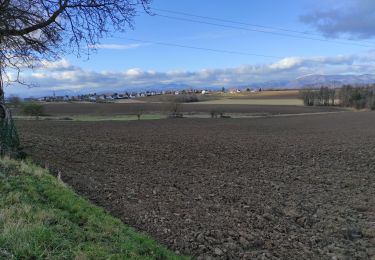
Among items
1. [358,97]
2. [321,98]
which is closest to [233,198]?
[358,97]

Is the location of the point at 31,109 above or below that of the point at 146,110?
above

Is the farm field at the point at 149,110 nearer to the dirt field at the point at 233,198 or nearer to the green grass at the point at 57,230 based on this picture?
the dirt field at the point at 233,198

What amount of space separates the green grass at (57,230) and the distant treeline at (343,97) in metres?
118

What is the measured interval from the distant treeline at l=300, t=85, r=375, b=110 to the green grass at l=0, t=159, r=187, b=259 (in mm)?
118272

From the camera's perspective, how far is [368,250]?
30.5ft

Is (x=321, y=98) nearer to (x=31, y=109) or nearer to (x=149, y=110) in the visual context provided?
(x=149, y=110)

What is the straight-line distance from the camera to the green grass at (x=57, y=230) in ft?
19.4

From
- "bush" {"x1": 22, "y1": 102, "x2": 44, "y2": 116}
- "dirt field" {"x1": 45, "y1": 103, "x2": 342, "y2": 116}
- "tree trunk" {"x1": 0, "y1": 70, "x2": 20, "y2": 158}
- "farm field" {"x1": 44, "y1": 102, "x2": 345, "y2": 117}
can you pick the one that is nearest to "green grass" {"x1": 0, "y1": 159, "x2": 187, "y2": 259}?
"tree trunk" {"x1": 0, "y1": 70, "x2": 20, "y2": 158}

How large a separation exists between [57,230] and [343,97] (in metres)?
133

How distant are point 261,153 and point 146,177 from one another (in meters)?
12.0

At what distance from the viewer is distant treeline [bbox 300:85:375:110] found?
394 feet

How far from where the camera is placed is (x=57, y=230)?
271 inches

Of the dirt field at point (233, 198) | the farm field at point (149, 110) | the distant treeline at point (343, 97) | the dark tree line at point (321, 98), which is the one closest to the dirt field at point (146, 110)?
the farm field at point (149, 110)

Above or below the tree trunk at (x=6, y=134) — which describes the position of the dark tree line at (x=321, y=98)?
below
